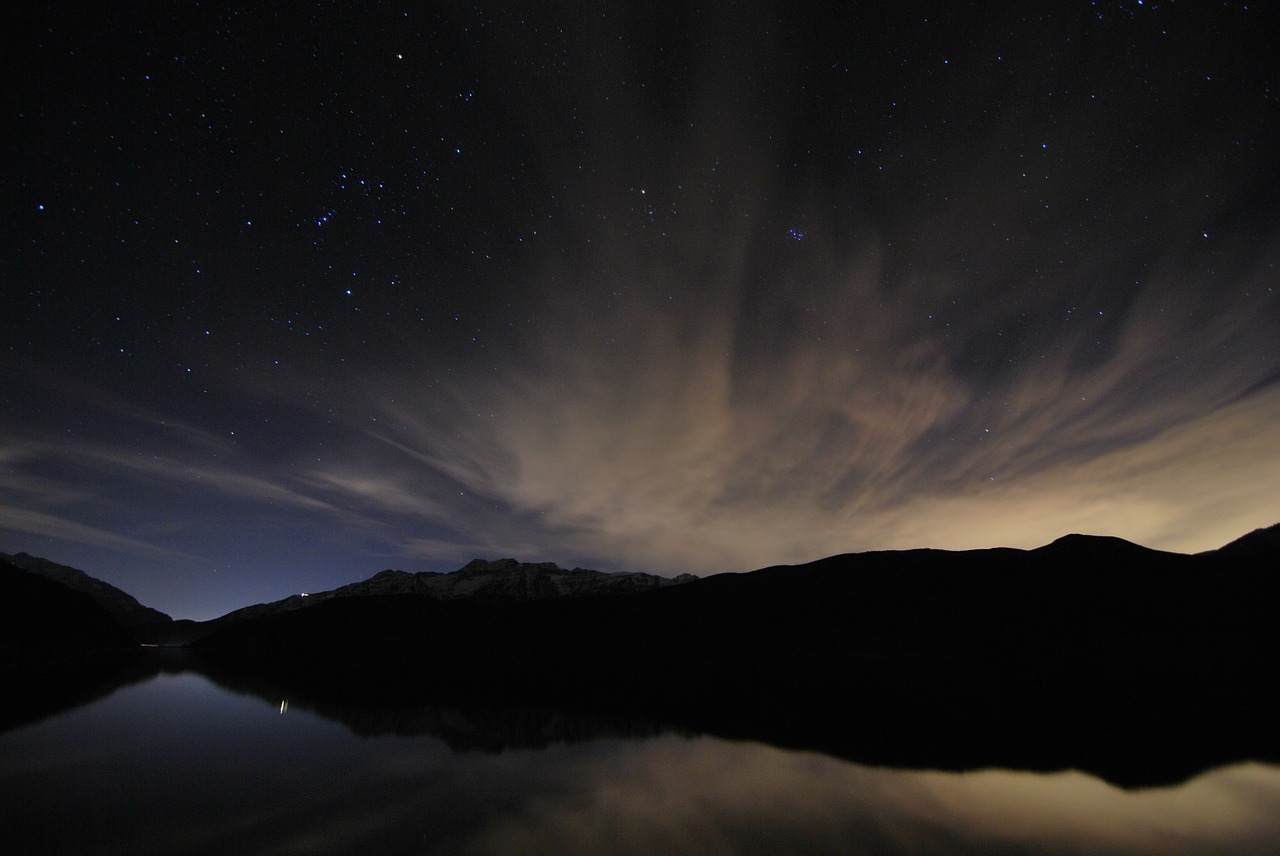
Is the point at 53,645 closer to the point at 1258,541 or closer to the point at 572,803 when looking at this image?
the point at 572,803

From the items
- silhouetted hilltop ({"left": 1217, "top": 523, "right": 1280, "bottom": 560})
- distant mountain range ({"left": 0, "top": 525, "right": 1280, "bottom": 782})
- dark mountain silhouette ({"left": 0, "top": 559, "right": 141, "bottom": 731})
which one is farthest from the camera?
silhouetted hilltop ({"left": 1217, "top": 523, "right": 1280, "bottom": 560})

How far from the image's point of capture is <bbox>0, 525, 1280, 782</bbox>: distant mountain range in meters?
28.0

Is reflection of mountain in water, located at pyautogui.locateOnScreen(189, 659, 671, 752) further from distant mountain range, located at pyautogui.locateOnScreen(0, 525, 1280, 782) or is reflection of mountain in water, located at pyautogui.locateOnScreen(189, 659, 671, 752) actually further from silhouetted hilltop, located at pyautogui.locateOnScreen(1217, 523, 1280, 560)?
silhouetted hilltop, located at pyautogui.locateOnScreen(1217, 523, 1280, 560)

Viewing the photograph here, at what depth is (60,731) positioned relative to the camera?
27172 mm

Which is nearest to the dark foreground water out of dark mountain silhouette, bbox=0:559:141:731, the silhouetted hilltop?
dark mountain silhouette, bbox=0:559:141:731

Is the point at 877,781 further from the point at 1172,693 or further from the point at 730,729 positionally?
the point at 1172,693

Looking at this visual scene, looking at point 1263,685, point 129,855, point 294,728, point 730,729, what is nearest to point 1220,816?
point 730,729

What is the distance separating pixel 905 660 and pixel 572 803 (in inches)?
4168

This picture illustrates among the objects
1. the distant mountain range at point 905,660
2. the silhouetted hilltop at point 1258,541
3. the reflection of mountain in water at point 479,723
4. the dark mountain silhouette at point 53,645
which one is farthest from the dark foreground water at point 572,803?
the silhouetted hilltop at point 1258,541

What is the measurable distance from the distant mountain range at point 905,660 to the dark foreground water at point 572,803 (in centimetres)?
364

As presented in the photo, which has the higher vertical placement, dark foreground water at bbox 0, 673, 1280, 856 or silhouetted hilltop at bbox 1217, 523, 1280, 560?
silhouetted hilltop at bbox 1217, 523, 1280, 560

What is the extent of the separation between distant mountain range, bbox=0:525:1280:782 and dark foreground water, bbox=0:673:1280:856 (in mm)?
3637

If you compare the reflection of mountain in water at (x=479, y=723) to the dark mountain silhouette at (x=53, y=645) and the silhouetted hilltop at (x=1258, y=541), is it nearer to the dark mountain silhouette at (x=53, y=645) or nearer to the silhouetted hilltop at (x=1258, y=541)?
the dark mountain silhouette at (x=53, y=645)

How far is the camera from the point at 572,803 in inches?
650
